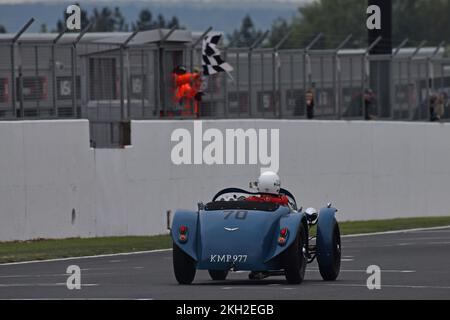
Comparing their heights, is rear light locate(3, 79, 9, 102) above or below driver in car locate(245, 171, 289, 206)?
above

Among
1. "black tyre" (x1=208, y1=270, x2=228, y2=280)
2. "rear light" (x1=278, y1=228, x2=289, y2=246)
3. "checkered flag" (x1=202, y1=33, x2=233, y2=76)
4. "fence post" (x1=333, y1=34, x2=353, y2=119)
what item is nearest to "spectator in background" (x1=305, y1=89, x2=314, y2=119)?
"fence post" (x1=333, y1=34, x2=353, y2=119)

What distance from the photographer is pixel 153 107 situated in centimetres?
3372

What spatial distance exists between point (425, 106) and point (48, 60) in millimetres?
15081

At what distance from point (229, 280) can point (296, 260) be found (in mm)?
1729

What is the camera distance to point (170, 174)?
3256cm

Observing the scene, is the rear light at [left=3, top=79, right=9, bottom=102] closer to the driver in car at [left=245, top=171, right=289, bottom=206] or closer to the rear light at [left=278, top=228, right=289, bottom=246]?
the driver in car at [left=245, top=171, right=289, bottom=206]

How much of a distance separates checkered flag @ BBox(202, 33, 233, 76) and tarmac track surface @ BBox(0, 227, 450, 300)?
8718mm

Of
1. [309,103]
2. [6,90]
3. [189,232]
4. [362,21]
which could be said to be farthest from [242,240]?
[362,21]

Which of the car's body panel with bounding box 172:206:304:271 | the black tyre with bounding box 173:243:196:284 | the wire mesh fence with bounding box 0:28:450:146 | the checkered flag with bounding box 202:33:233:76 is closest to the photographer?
the car's body panel with bounding box 172:206:304:271

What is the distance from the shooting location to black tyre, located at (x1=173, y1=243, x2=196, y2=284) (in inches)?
710

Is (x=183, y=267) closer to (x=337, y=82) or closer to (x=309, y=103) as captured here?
(x=309, y=103)

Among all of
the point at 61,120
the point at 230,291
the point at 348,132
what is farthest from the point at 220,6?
the point at 230,291

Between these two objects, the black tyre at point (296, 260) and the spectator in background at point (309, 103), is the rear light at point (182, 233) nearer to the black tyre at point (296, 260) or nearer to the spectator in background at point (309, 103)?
the black tyre at point (296, 260)

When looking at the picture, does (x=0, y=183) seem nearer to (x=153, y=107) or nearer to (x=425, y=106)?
(x=153, y=107)
